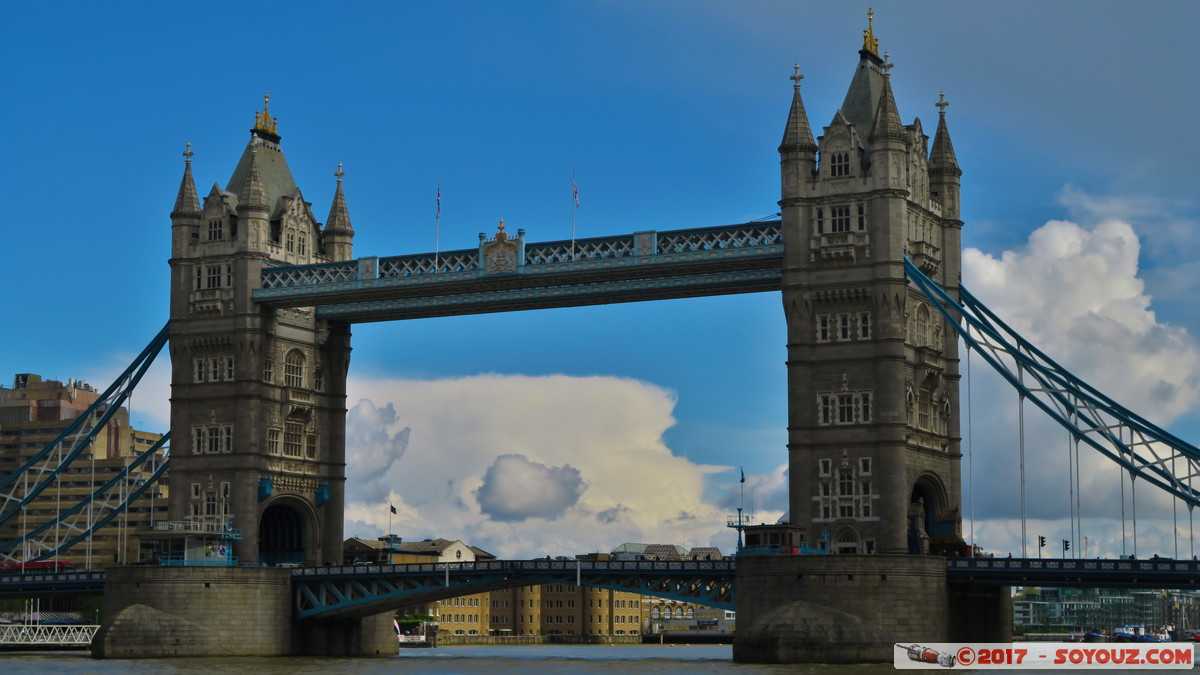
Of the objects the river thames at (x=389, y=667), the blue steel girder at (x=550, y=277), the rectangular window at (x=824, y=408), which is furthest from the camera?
the blue steel girder at (x=550, y=277)

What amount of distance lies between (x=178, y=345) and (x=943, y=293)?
2097 inches

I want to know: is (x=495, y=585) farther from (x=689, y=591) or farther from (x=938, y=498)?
(x=938, y=498)

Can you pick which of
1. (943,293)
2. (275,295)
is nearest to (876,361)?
(943,293)

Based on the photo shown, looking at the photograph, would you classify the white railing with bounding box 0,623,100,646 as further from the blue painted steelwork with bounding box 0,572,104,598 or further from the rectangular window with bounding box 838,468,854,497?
the rectangular window with bounding box 838,468,854,497

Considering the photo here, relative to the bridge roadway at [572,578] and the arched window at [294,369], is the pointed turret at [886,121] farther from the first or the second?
the arched window at [294,369]

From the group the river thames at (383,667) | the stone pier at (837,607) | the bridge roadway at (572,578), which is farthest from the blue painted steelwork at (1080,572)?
the river thames at (383,667)

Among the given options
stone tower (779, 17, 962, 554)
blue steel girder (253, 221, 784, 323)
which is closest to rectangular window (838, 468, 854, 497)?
stone tower (779, 17, 962, 554)

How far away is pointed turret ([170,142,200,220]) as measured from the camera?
429ft

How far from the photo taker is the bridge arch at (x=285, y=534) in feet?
429

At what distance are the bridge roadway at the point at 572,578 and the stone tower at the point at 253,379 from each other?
7.07 meters

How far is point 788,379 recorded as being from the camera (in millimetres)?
110312

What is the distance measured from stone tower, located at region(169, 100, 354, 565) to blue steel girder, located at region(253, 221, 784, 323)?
2731 millimetres

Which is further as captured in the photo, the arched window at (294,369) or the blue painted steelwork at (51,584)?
the arched window at (294,369)

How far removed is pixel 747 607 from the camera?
10400 centimetres
